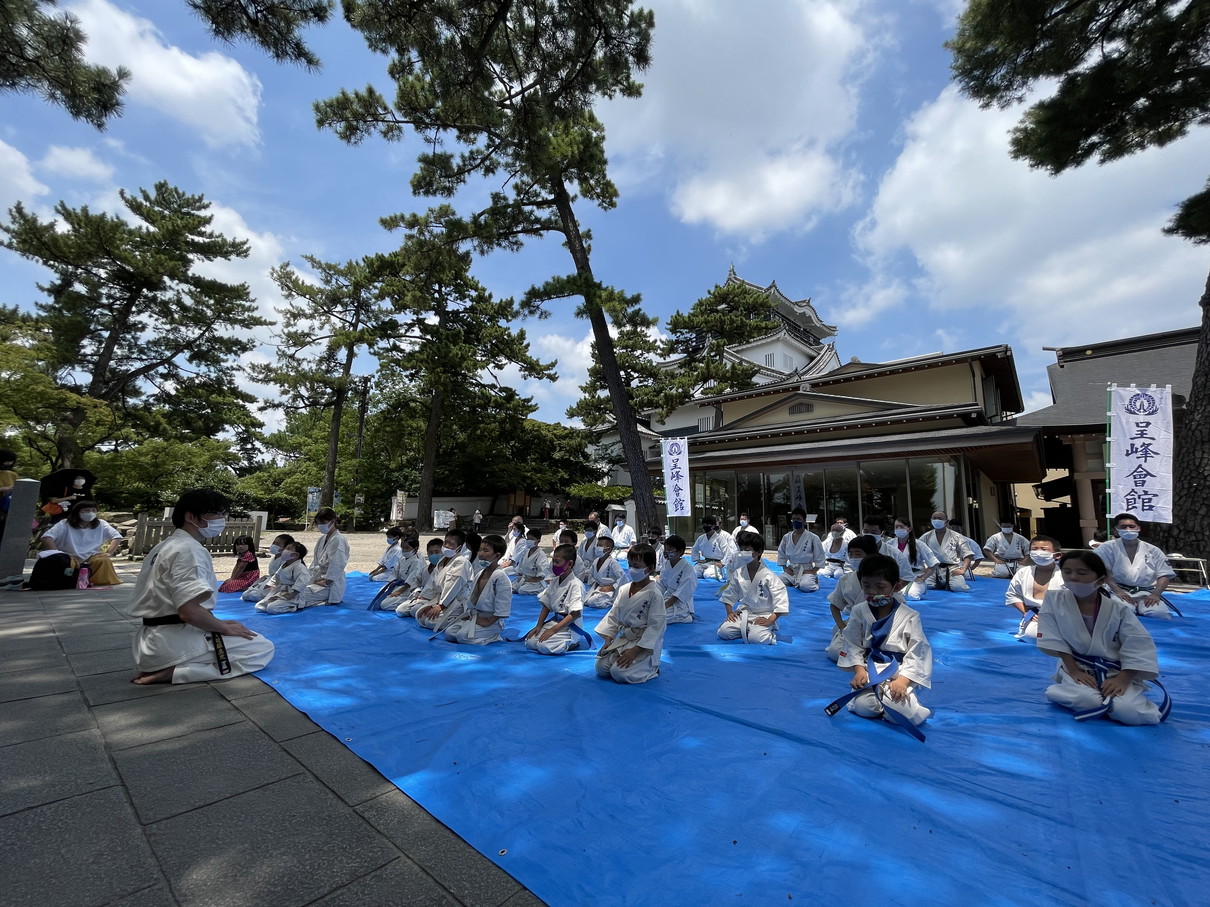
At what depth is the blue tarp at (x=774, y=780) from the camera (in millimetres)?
1914

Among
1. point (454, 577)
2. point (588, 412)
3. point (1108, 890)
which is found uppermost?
point (588, 412)

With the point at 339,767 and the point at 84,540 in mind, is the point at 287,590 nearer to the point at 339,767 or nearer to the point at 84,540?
the point at 84,540

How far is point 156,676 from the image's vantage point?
355 cm

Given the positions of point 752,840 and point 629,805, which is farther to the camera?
point 629,805

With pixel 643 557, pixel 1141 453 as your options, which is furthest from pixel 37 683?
pixel 1141 453

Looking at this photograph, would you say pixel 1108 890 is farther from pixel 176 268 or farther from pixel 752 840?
pixel 176 268

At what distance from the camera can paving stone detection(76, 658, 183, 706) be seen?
3.25 metres

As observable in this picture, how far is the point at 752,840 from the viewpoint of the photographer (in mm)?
2113

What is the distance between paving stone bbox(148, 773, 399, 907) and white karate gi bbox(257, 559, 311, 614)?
5316mm

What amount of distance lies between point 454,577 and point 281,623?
2.36 m

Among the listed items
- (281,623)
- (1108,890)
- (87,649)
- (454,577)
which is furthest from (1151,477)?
(87,649)

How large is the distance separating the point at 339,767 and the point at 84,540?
8.35 meters

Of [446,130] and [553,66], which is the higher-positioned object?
[446,130]

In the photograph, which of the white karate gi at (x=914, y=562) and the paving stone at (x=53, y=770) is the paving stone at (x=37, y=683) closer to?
the paving stone at (x=53, y=770)
